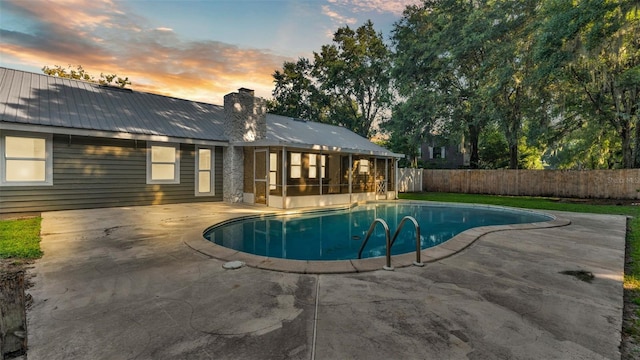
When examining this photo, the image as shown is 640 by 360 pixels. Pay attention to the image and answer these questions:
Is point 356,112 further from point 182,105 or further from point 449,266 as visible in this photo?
point 449,266

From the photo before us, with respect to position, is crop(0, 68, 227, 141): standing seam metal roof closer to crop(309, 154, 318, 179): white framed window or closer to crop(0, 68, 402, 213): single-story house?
crop(0, 68, 402, 213): single-story house

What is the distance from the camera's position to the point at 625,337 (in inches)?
98.1

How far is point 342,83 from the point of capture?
27422 mm

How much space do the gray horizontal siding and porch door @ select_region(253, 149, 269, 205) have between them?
2.72 metres

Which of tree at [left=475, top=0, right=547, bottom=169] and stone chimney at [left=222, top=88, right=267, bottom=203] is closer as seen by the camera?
stone chimney at [left=222, top=88, right=267, bottom=203]

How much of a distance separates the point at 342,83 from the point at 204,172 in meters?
19.1

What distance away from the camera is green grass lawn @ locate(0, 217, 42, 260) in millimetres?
4528

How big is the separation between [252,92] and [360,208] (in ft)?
22.8

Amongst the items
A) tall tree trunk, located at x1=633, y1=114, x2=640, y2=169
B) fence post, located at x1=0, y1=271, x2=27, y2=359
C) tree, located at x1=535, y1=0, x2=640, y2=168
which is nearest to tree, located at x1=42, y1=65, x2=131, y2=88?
fence post, located at x1=0, y1=271, x2=27, y2=359

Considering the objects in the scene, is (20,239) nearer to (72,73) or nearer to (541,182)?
(541,182)

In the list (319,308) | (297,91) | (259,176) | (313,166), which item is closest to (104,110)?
(259,176)

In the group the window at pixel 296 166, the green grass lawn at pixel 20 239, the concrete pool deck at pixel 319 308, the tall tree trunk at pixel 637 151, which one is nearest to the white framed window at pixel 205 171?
the window at pixel 296 166

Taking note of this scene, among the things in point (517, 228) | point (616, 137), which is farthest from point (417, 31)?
point (517, 228)

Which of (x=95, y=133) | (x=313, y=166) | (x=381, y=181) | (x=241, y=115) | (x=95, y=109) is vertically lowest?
(x=381, y=181)
